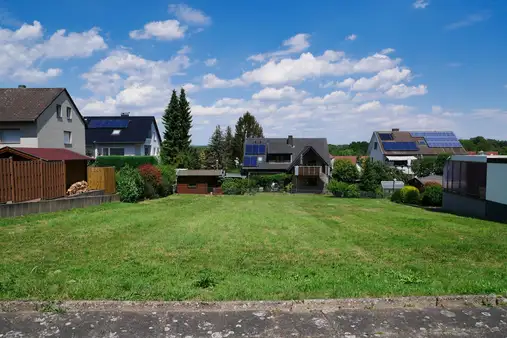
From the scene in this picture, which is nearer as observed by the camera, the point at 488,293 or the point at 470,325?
the point at 470,325

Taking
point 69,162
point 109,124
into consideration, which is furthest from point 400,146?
point 69,162

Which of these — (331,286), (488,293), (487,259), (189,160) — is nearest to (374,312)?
(331,286)

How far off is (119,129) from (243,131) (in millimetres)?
31296

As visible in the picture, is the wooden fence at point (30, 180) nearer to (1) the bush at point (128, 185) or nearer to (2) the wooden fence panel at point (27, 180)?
(2) the wooden fence panel at point (27, 180)

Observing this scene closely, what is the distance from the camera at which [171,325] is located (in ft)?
15.5

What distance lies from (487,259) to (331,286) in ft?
16.8

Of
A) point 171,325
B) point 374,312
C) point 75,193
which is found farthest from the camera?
point 75,193

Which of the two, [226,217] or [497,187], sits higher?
[497,187]

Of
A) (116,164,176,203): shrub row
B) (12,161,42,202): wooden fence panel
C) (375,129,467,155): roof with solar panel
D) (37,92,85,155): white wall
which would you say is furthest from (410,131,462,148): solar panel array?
(12,161,42,202): wooden fence panel

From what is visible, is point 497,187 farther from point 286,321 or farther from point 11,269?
point 11,269

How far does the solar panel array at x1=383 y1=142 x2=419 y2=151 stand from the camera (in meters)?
68.1

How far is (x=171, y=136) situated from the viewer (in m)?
60.5

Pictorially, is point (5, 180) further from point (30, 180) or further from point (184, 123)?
point (184, 123)

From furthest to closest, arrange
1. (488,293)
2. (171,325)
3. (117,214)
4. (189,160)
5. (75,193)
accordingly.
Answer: (189,160) → (75,193) → (117,214) → (488,293) → (171,325)
